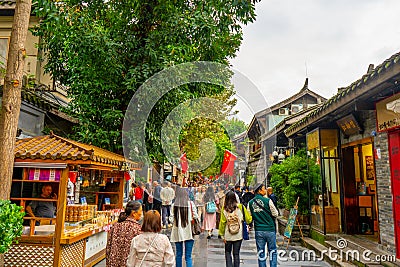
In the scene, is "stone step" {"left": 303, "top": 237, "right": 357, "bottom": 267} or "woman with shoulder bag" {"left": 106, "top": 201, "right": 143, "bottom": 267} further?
"stone step" {"left": 303, "top": 237, "right": 357, "bottom": 267}

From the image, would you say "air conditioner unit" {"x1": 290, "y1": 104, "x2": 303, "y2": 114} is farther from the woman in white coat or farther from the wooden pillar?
the wooden pillar

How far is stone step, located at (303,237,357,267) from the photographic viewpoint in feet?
21.9

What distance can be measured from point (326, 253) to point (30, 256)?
21.4 feet

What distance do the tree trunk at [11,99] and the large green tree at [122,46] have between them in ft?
13.0

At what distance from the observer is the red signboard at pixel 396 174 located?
5750mm

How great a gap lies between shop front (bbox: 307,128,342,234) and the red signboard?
306 centimetres

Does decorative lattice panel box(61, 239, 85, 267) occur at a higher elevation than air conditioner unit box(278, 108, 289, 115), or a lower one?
lower

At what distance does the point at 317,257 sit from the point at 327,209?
5.67ft

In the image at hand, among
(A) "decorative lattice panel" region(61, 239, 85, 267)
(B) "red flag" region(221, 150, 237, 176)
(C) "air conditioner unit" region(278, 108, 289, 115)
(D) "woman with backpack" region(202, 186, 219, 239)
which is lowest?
(A) "decorative lattice panel" region(61, 239, 85, 267)

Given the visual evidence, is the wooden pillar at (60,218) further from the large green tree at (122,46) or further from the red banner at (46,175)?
the large green tree at (122,46)

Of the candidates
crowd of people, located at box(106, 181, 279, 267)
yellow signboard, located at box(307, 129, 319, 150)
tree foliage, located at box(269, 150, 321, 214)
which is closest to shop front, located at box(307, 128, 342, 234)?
yellow signboard, located at box(307, 129, 319, 150)

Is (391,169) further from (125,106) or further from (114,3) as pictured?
(114,3)

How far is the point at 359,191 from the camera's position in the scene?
30.4 feet

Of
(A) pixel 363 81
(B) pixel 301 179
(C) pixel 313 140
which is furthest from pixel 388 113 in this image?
(B) pixel 301 179
